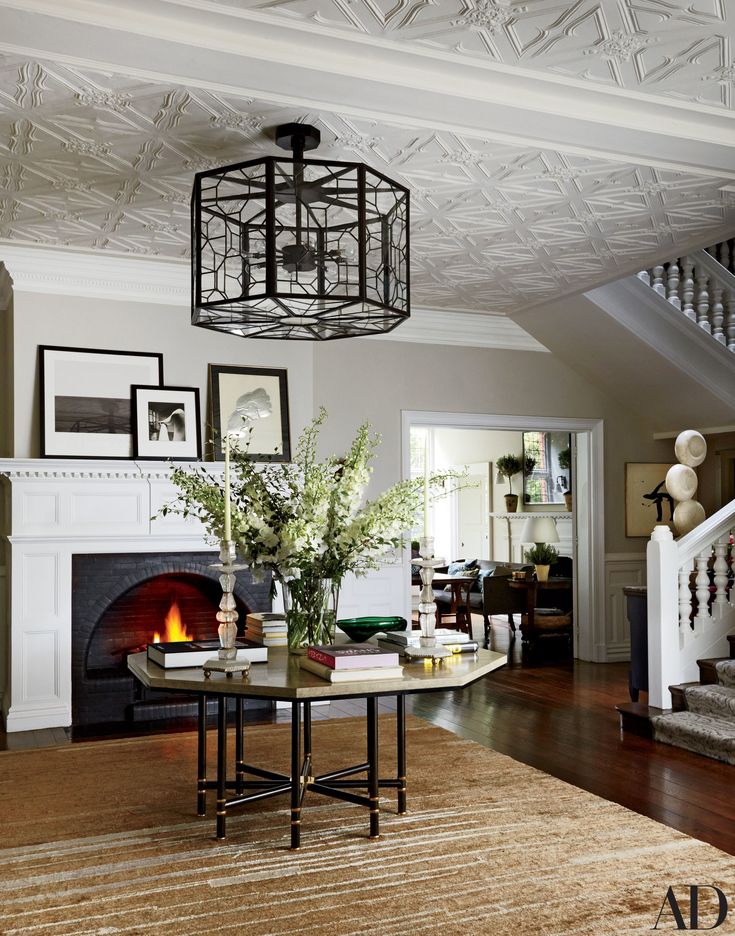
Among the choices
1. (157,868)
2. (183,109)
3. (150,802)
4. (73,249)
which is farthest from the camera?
(73,249)

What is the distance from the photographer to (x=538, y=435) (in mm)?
11344

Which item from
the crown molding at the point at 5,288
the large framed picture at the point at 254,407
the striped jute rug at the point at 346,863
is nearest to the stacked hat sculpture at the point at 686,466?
the large framed picture at the point at 254,407

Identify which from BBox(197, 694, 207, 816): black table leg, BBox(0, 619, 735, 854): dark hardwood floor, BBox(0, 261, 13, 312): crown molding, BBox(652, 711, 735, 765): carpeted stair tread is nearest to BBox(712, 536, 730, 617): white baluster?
BBox(652, 711, 735, 765): carpeted stair tread

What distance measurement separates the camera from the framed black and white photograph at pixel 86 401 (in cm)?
599

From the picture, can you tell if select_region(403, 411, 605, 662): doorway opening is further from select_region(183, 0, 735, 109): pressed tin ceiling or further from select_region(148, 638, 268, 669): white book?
select_region(183, 0, 735, 109): pressed tin ceiling

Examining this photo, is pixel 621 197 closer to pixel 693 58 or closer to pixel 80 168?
pixel 693 58

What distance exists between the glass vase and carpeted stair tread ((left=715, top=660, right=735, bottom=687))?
111 inches

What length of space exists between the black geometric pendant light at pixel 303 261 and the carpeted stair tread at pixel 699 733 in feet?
9.41

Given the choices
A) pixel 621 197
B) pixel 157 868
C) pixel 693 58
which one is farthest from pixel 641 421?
pixel 157 868

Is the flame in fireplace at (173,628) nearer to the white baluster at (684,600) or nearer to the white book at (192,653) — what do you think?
the white book at (192,653)

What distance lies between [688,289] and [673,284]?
143mm

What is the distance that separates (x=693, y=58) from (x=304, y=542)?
244 cm

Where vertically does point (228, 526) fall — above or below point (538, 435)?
below

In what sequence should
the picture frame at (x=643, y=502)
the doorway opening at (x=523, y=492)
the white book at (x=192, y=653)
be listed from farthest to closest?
the picture frame at (x=643, y=502), the doorway opening at (x=523, y=492), the white book at (x=192, y=653)
